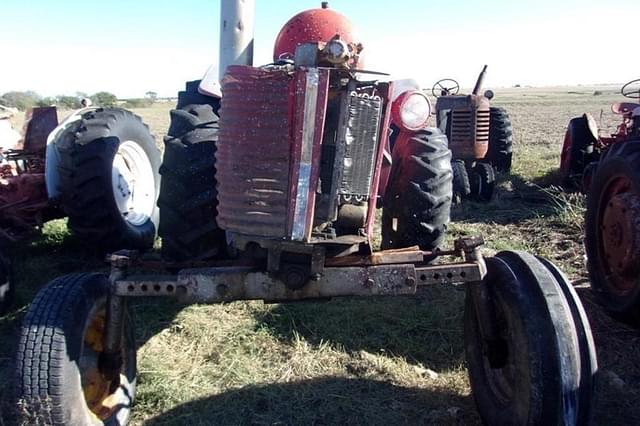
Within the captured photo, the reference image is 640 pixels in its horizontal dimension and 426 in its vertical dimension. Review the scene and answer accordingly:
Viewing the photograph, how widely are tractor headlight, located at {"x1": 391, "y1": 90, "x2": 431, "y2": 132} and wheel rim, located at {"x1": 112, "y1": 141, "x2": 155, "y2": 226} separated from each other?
8.75 ft

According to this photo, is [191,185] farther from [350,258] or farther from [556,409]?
[556,409]

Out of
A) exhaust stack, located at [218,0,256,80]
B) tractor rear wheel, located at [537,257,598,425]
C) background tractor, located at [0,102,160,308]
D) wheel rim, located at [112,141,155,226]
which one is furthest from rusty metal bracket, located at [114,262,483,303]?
wheel rim, located at [112,141,155,226]

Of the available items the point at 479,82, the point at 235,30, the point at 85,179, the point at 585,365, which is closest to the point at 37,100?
the point at 479,82

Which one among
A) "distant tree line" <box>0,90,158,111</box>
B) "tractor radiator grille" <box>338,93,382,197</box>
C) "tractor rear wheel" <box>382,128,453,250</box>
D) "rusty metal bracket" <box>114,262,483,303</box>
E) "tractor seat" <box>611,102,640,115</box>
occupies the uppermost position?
"tractor seat" <box>611,102,640,115</box>

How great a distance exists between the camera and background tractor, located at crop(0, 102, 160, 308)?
14.9ft

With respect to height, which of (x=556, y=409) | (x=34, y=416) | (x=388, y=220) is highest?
(x=388, y=220)

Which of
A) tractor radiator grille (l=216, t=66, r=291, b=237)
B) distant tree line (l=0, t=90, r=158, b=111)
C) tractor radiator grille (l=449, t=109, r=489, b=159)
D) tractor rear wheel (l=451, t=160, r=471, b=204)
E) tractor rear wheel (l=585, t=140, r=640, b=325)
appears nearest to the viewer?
tractor radiator grille (l=216, t=66, r=291, b=237)

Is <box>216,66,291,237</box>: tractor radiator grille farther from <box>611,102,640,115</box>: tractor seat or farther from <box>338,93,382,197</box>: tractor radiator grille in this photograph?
<box>611,102,640,115</box>: tractor seat

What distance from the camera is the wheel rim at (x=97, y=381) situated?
2.63 meters

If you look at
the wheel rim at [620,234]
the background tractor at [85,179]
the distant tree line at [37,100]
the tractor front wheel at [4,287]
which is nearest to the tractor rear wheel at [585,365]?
the wheel rim at [620,234]

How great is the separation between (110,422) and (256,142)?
58.0 inches

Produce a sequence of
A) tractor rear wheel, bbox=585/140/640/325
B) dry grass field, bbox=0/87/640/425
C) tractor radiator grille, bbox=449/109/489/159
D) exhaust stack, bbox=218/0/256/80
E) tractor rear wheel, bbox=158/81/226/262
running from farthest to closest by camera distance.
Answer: tractor radiator grille, bbox=449/109/489/159
tractor rear wheel, bbox=585/140/640/325
tractor rear wheel, bbox=158/81/226/262
exhaust stack, bbox=218/0/256/80
dry grass field, bbox=0/87/640/425

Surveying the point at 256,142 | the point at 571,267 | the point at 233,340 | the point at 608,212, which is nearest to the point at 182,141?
the point at 256,142

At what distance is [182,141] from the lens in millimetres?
3400
